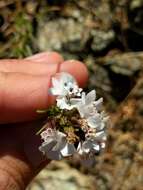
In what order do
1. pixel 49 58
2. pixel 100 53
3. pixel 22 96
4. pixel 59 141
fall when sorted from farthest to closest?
pixel 100 53, pixel 49 58, pixel 22 96, pixel 59 141

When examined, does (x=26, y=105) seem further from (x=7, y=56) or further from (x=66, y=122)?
(x=7, y=56)

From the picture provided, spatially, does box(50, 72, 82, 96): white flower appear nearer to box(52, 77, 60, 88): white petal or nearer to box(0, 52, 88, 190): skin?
box(52, 77, 60, 88): white petal

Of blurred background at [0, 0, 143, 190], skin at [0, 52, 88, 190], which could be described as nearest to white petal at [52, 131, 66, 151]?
skin at [0, 52, 88, 190]

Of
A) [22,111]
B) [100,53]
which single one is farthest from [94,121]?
[100,53]

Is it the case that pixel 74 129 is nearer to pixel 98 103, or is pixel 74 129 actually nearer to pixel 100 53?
pixel 98 103

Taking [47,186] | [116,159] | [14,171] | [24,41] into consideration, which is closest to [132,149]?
[116,159]

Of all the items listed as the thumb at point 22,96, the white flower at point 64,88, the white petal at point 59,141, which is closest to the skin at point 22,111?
the thumb at point 22,96
